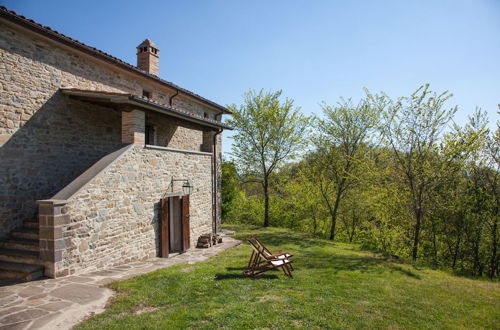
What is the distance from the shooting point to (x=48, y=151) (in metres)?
7.41

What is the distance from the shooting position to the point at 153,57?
12641mm

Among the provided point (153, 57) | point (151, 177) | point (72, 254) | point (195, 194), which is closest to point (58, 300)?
point (72, 254)

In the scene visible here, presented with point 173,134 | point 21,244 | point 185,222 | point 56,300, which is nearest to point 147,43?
point 173,134

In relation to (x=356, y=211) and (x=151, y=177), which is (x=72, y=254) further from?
(x=356, y=211)

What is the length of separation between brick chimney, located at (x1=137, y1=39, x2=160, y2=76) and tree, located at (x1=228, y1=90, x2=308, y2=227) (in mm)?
6654

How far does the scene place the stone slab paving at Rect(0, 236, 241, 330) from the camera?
3.84m

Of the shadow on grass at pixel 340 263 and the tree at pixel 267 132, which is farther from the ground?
the tree at pixel 267 132

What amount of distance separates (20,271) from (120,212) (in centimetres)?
208

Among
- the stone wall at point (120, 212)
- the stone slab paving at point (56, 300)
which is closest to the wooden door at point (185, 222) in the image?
the stone wall at point (120, 212)

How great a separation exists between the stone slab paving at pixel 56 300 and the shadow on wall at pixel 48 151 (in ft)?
8.15

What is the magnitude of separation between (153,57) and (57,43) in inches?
219

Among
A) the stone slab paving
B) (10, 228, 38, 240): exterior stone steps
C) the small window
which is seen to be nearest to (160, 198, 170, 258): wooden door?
the stone slab paving

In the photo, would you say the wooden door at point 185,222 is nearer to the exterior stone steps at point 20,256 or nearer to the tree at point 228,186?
the exterior stone steps at point 20,256

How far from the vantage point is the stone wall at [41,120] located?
21.2 feet
